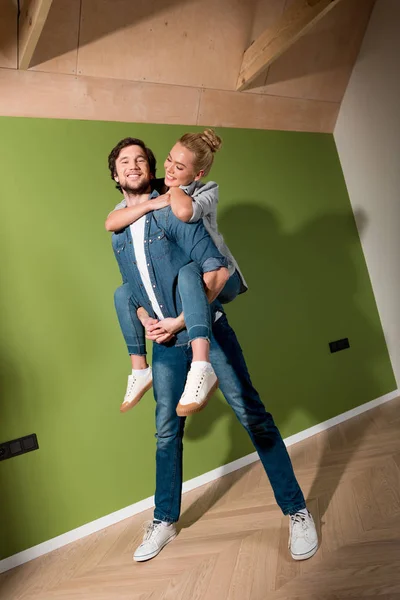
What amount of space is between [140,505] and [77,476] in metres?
0.40

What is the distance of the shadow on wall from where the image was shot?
11.7 feet

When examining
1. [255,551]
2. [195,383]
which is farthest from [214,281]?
[255,551]

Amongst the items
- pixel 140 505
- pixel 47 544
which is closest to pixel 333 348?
pixel 140 505

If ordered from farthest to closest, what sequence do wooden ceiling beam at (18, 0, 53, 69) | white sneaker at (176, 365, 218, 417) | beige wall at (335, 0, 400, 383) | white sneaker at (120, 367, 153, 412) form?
1. beige wall at (335, 0, 400, 383)
2. wooden ceiling beam at (18, 0, 53, 69)
3. white sneaker at (120, 367, 153, 412)
4. white sneaker at (176, 365, 218, 417)

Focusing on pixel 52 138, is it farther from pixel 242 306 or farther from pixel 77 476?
pixel 77 476

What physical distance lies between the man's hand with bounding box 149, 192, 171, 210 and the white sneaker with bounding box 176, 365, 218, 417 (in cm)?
63

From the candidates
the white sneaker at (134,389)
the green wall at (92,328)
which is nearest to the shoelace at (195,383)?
the white sneaker at (134,389)

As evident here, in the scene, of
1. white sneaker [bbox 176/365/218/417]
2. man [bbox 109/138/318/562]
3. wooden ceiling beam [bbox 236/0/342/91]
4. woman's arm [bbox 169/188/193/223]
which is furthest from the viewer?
wooden ceiling beam [bbox 236/0/342/91]

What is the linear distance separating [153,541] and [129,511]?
0.63 m

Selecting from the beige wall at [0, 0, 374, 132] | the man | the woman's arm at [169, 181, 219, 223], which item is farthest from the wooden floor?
the beige wall at [0, 0, 374, 132]

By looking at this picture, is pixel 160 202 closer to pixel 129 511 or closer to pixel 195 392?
pixel 195 392

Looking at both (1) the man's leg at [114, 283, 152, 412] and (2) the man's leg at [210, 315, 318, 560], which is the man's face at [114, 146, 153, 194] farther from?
(2) the man's leg at [210, 315, 318, 560]

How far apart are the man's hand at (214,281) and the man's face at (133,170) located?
46cm

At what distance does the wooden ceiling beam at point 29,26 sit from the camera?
2.35 metres
